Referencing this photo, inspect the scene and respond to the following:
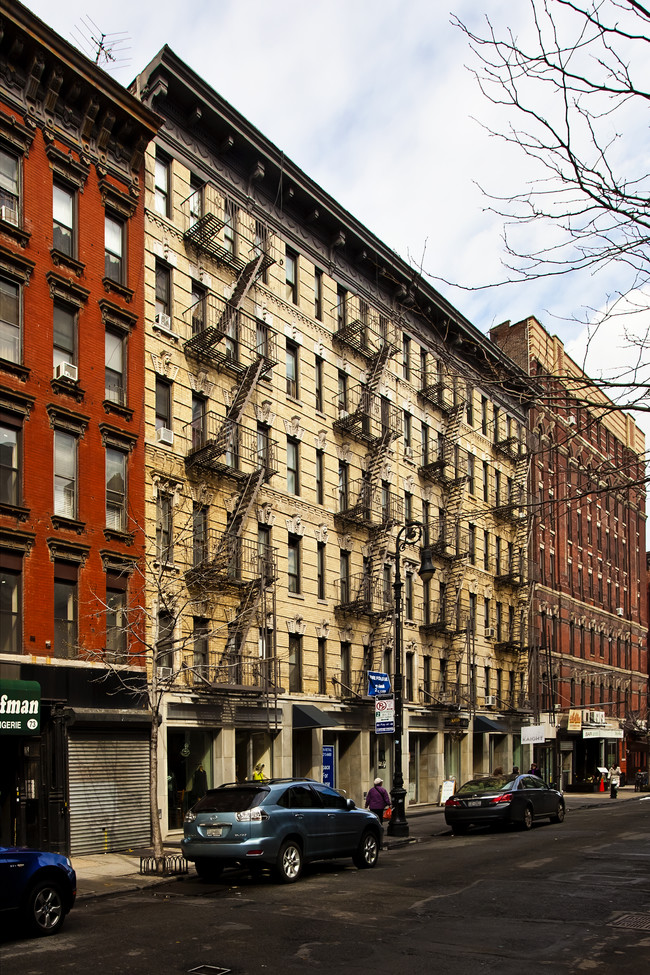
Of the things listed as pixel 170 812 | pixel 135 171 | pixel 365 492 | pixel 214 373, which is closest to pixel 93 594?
pixel 170 812

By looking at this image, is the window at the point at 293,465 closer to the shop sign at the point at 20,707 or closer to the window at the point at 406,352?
the window at the point at 406,352

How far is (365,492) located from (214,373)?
9.40 meters

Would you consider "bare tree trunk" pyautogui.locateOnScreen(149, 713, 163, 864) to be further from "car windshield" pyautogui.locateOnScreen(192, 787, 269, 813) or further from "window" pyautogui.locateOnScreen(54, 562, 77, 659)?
"window" pyautogui.locateOnScreen(54, 562, 77, 659)

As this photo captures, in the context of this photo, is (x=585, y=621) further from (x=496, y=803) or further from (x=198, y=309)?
(x=198, y=309)

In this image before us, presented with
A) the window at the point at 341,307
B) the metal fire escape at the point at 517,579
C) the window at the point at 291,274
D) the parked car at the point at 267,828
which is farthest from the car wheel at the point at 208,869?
the metal fire escape at the point at 517,579

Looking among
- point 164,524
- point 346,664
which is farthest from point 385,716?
point 346,664

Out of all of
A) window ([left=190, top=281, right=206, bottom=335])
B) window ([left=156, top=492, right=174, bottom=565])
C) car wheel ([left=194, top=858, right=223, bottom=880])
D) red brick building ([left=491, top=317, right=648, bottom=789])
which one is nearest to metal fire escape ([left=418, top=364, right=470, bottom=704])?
red brick building ([left=491, top=317, right=648, bottom=789])

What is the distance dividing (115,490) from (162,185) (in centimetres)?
943

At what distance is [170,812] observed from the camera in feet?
84.5

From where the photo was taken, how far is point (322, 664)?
33188mm

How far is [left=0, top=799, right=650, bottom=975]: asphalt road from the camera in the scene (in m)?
10.3

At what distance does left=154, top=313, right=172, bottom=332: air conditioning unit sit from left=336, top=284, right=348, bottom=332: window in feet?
33.4

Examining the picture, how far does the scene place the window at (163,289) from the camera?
27656 mm

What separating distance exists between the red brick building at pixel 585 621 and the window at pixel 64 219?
2453 cm
